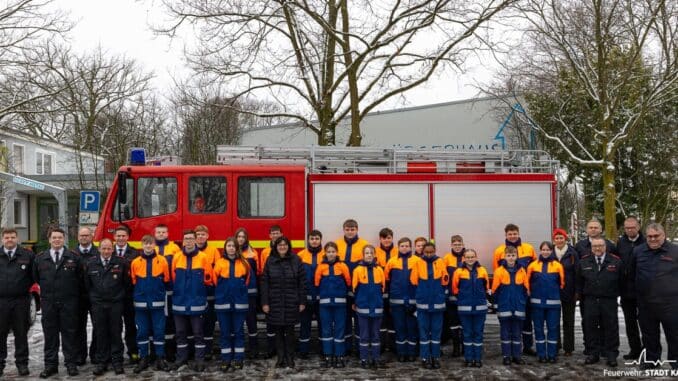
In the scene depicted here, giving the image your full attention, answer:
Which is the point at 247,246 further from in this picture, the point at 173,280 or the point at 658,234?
the point at 658,234

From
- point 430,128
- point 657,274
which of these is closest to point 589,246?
point 657,274

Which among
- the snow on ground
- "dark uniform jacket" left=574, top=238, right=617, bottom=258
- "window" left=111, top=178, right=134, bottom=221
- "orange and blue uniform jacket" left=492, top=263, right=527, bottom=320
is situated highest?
"window" left=111, top=178, right=134, bottom=221

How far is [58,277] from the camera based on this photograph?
23.3 feet

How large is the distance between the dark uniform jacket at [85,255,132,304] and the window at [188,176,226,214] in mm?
1672

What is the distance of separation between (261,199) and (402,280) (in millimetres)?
2431

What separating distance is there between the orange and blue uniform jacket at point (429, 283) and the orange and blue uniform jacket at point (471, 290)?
205mm

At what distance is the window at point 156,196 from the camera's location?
8.68m

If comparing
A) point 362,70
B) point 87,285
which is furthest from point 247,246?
point 362,70

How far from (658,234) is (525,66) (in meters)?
11.0

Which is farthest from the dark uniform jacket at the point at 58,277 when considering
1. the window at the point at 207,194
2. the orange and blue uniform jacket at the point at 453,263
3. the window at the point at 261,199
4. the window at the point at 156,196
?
the orange and blue uniform jacket at the point at 453,263

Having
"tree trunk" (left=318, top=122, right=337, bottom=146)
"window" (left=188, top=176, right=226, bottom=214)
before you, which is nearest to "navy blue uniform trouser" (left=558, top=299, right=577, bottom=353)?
"window" (left=188, top=176, right=226, bottom=214)

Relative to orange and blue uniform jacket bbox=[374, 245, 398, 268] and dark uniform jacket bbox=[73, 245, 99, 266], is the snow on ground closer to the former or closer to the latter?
orange and blue uniform jacket bbox=[374, 245, 398, 268]

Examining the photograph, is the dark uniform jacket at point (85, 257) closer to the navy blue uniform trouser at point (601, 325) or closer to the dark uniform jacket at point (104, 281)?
the dark uniform jacket at point (104, 281)

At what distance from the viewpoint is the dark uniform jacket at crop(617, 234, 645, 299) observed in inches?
290
